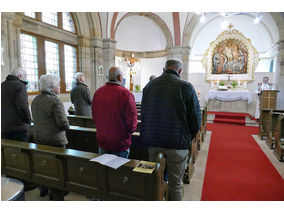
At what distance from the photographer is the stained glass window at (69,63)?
7.82m

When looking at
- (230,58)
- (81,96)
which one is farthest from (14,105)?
(230,58)

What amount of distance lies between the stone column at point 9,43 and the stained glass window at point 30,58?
30.9 inches

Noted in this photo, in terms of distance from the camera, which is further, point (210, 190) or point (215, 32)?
point (215, 32)

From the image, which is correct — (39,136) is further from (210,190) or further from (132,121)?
(210,190)

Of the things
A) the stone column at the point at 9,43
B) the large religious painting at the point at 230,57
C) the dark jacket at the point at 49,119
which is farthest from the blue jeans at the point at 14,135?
the large religious painting at the point at 230,57

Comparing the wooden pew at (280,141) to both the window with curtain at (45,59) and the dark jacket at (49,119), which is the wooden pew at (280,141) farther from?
the window with curtain at (45,59)

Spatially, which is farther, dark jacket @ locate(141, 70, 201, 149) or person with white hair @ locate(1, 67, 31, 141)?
person with white hair @ locate(1, 67, 31, 141)

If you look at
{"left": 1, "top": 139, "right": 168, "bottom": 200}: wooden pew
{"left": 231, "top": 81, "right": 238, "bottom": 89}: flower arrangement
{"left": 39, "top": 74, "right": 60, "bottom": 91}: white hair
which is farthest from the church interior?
{"left": 39, "top": 74, "right": 60, "bottom": 91}: white hair

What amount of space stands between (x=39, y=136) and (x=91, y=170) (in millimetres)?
840

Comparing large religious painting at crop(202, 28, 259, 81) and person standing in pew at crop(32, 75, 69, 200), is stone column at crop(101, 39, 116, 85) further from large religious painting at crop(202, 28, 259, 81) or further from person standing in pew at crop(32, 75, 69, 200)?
person standing in pew at crop(32, 75, 69, 200)

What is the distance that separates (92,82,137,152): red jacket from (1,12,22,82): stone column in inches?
153

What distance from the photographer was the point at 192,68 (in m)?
12.3

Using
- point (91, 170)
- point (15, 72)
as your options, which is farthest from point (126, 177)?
point (15, 72)

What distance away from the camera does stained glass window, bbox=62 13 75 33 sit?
7595 millimetres
